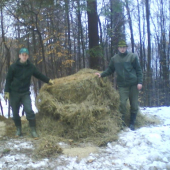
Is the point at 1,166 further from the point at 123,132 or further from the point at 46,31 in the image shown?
the point at 46,31

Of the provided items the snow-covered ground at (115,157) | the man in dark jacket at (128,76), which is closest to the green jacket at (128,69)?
the man in dark jacket at (128,76)

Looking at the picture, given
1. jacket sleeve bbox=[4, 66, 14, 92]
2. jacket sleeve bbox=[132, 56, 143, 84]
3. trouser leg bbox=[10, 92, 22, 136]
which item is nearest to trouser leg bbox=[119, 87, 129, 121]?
jacket sleeve bbox=[132, 56, 143, 84]

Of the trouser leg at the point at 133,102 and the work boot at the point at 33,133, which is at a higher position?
the trouser leg at the point at 133,102

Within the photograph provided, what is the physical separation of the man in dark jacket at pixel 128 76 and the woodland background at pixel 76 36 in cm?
244

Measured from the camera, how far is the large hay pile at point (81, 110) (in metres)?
4.47

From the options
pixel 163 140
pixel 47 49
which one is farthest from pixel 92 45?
pixel 47 49

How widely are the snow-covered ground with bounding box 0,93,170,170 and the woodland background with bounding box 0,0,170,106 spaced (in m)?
4.09

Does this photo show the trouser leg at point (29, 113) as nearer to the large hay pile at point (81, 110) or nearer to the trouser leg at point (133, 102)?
Answer: the large hay pile at point (81, 110)

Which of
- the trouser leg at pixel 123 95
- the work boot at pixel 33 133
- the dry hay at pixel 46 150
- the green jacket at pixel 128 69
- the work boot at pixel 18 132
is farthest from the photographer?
the trouser leg at pixel 123 95

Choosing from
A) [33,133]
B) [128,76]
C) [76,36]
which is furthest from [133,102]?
[76,36]

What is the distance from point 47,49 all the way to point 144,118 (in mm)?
10450

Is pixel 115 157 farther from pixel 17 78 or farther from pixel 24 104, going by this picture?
pixel 17 78

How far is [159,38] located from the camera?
825 inches

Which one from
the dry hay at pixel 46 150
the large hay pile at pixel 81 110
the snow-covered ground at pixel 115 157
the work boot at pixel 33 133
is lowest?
the snow-covered ground at pixel 115 157
